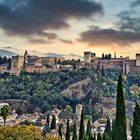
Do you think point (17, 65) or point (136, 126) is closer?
point (136, 126)

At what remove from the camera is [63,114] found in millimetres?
121562

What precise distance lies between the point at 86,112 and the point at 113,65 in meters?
31.9

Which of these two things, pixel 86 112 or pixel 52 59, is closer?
pixel 86 112

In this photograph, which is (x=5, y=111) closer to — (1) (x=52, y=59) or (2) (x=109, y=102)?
(2) (x=109, y=102)

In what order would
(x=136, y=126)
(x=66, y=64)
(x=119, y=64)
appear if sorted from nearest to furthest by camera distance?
1. (x=136, y=126)
2. (x=119, y=64)
3. (x=66, y=64)

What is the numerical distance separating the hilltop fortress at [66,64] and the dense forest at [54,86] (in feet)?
8.01

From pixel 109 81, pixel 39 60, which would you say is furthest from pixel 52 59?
pixel 109 81

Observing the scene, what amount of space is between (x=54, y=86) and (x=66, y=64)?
53.1 ft

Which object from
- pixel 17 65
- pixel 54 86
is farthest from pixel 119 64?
pixel 17 65

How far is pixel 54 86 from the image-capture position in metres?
146

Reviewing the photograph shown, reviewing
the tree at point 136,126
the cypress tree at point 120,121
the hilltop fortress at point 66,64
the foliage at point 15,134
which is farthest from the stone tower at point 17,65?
the tree at point 136,126

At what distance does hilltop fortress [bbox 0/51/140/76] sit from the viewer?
153500 millimetres

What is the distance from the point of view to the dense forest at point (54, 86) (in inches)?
5330

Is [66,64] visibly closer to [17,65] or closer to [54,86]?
[54,86]
